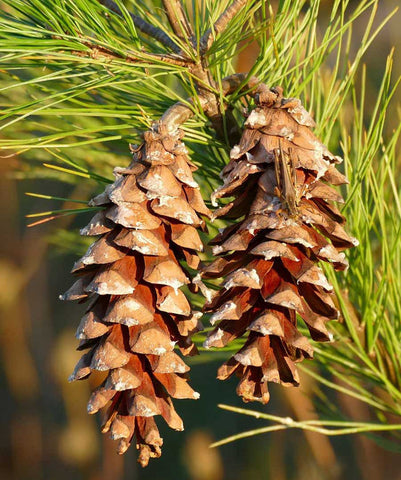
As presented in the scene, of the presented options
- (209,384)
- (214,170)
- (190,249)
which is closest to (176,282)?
(190,249)

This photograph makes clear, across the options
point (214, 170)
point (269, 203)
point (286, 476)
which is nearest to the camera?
point (269, 203)

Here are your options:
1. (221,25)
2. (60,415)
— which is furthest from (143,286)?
(60,415)

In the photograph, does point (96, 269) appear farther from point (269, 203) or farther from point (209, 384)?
point (209, 384)

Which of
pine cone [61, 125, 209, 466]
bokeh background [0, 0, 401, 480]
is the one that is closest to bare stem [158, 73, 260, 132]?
pine cone [61, 125, 209, 466]

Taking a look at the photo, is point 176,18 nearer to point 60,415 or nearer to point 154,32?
point 154,32

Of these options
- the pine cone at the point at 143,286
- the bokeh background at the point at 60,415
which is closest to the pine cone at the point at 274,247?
the pine cone at the point at 143,286

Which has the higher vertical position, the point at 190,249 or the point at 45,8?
the point at 45,8
